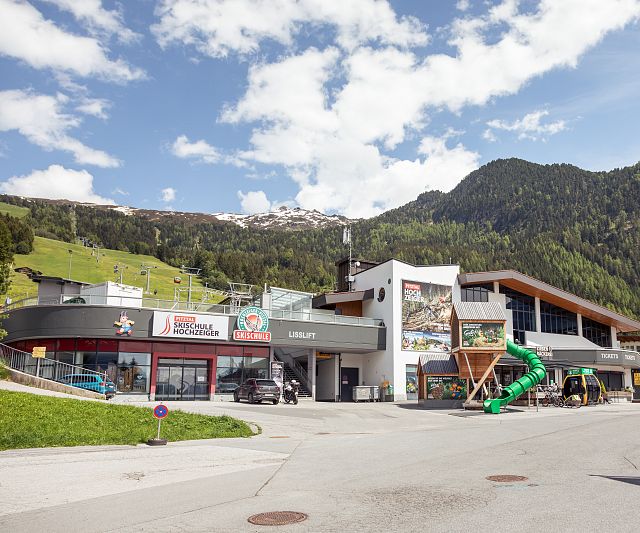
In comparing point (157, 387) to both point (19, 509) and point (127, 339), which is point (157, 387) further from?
point (19, 509)

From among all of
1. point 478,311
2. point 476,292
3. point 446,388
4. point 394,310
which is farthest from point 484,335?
point 476,292

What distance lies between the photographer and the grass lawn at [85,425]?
16172 mm

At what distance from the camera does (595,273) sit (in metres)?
166

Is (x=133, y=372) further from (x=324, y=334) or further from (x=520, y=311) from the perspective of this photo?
(x=520, y=311)

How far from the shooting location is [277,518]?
7.70 m

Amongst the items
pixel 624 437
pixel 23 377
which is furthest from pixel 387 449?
pixel 23 377

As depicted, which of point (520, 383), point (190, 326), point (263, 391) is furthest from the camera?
point (190, 326)

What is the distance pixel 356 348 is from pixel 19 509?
40.3 metres

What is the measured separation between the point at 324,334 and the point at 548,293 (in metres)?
22.7

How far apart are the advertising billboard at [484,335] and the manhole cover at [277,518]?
100ft

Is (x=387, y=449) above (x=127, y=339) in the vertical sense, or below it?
below

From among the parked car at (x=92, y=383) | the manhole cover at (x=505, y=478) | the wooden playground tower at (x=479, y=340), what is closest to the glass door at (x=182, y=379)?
the parked car at (x=92, y=383)

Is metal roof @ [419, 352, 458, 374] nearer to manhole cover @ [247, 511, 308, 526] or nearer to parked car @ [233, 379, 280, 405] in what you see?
parked car @ [233, 379, 280, 405]

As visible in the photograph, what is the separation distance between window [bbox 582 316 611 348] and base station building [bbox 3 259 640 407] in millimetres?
308
